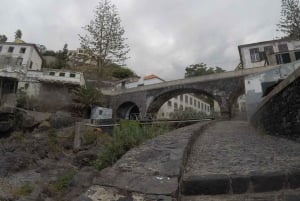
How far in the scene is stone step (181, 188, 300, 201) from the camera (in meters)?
2.60

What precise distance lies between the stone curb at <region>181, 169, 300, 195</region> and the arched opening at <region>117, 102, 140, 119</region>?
2624 centimetres

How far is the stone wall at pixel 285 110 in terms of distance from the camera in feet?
15.0

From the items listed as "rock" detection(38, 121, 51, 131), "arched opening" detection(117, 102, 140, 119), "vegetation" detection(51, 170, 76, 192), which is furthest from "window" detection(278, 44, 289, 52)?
"vegetation" detection(51, 170, 76, 192)

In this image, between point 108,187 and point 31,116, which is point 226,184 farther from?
point 31,116

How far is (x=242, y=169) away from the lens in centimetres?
327

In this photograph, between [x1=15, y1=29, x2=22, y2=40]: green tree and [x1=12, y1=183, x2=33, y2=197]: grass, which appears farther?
[x1=15, y1=29, x2=22, y2=40]: green tree

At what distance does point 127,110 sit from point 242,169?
2759 cm

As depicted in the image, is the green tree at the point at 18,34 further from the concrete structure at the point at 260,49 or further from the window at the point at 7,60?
the concrete structure at the point at 260,49

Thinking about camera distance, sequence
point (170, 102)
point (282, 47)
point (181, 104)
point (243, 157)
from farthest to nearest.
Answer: point (181, 104) < point (170, 102) < point (282, 47) < point (243, 157)

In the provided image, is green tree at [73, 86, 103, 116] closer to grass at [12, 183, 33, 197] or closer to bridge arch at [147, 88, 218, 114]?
bridge arch at [147, 88, 218, 114]

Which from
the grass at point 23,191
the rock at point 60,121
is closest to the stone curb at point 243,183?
the grass at point 23,191

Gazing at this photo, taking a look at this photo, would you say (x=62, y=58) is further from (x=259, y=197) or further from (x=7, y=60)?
(x=259, y=197)

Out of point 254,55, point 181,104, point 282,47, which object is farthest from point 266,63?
point 181,104

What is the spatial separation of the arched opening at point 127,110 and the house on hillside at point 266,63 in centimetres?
1338
